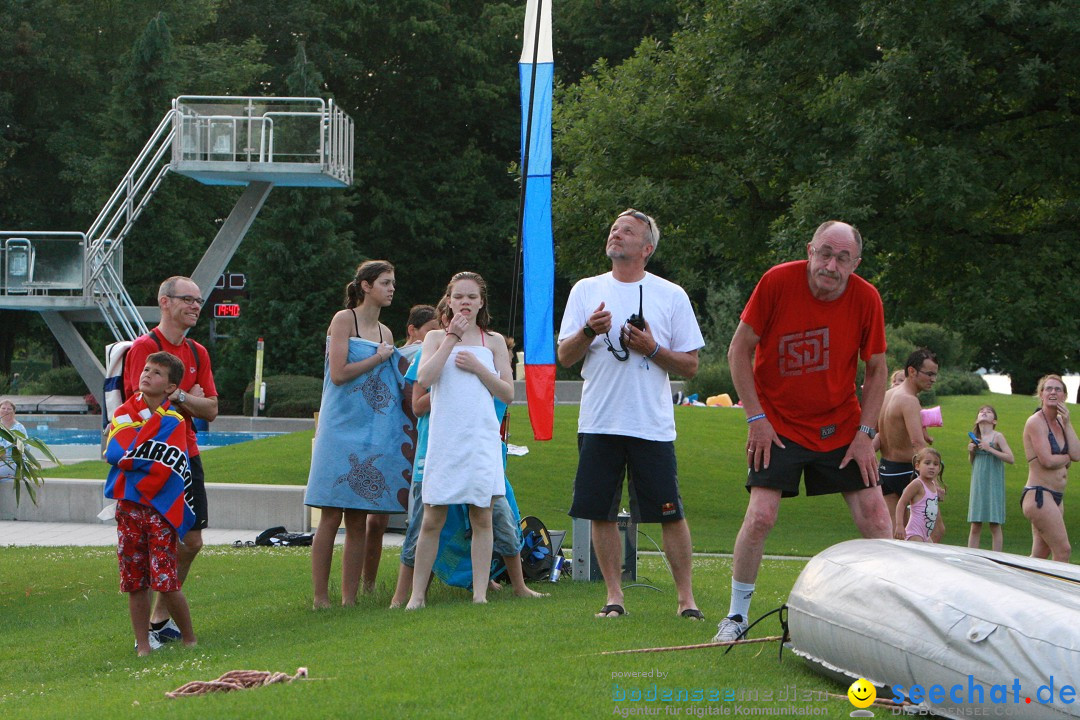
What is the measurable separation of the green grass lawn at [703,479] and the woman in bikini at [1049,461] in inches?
141

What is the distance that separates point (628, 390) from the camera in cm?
643

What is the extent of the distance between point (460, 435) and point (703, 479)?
14044mm

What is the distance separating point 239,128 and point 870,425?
26.4 m

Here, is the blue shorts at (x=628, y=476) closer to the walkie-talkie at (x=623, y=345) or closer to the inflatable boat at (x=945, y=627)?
the walkie-talkie at (x=623, y=345)

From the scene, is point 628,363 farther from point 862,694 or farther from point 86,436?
point 86,436

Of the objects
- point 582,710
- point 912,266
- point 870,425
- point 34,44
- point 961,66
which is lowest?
point 582,710

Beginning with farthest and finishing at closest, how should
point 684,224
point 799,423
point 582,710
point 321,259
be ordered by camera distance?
point 321,259, point 684,224, point 799,423, point 582,710

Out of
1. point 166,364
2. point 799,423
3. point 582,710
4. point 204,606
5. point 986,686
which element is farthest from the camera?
point 204,606

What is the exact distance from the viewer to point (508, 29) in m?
45.6

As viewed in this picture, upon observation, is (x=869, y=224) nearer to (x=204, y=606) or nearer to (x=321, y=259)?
(x=204, y=606)

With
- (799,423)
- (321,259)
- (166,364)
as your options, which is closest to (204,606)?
(166,364)

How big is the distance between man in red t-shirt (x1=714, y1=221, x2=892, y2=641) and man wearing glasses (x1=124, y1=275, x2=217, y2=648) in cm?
308

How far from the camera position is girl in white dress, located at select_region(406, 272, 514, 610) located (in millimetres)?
7301

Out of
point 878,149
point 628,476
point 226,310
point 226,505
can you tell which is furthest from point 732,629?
point 226,310
